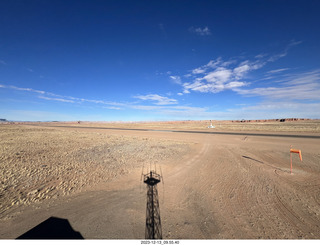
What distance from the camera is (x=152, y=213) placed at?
4.72m

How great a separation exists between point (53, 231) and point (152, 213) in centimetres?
303

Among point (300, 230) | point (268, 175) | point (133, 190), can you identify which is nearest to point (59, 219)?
point (133, 190)

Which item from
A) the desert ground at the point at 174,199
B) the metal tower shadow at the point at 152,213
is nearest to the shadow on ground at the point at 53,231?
the desert ground at the point at 174,199

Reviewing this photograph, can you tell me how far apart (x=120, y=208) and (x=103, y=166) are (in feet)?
17.4

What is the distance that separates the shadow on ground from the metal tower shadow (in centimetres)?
195

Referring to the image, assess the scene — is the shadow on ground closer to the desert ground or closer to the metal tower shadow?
the desert ground

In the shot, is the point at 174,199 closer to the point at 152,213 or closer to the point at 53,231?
the point at 152,213

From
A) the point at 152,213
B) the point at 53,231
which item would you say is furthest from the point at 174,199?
the point at 53,231

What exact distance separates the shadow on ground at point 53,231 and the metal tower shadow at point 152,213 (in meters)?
1.95

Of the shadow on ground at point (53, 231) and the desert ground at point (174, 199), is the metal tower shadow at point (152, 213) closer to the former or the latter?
the desert ground at point (174, 199)

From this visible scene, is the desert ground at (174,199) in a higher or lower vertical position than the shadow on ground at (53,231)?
higher

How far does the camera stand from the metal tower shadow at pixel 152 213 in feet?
13.0

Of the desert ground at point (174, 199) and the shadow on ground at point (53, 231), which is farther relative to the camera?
the desert ground at point (174, 199)
